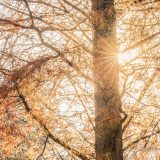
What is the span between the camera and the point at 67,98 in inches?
223

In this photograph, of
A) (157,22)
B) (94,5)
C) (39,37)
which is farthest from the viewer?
(94,5)

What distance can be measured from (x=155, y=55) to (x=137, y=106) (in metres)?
0.76

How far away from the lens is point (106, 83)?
18.3 feet

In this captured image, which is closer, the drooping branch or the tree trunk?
the tree trunk

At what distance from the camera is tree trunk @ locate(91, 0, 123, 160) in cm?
539

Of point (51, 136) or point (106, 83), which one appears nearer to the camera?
point (106, 83)

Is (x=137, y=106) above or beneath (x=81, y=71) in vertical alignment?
beneath

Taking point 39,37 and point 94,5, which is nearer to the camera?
point 39,37

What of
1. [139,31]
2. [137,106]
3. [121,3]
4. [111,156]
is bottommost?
[111,156]

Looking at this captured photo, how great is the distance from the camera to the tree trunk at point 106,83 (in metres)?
5.39

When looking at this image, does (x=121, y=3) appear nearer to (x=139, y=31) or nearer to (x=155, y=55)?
(x=139, y=31)

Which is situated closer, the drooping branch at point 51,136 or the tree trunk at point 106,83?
the tree trunk at point 106,83

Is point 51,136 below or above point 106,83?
below

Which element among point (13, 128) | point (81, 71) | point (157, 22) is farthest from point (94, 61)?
point (13, 128)
